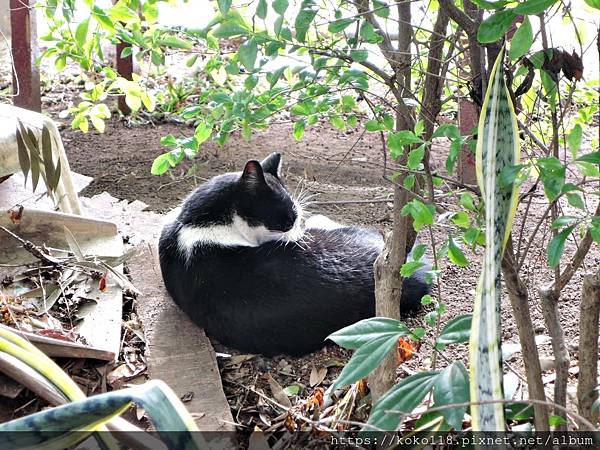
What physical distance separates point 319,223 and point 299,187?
77 centimetres

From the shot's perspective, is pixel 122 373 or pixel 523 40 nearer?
pixel 523 40

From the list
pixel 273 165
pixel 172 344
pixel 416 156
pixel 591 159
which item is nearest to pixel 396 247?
pixel 416 156

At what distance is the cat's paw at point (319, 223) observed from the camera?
357 centimetres

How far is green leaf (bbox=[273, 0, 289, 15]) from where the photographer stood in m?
1.72

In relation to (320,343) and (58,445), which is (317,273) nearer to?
(320,343)

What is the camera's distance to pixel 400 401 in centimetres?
137

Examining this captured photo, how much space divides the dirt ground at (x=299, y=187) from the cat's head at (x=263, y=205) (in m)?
0.27

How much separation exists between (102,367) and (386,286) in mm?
1091

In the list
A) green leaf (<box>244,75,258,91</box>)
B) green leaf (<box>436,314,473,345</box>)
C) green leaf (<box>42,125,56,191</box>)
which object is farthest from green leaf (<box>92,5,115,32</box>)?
green leaf (<box>436,314,473,345</box>)

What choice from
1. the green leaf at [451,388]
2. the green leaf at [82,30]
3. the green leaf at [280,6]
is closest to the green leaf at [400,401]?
the green leaf at [451,388]

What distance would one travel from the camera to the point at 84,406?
3.58 ft

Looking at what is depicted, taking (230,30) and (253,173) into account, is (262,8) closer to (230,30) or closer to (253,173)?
(230,30)

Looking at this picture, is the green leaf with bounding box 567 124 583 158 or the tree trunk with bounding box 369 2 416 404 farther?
the tree trunk with bounding box 369 2 416 404

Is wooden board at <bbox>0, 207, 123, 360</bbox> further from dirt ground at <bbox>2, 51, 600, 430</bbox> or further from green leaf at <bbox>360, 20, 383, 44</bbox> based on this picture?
green leaf at <bbox>360, 20, 383, 44</bbox>
